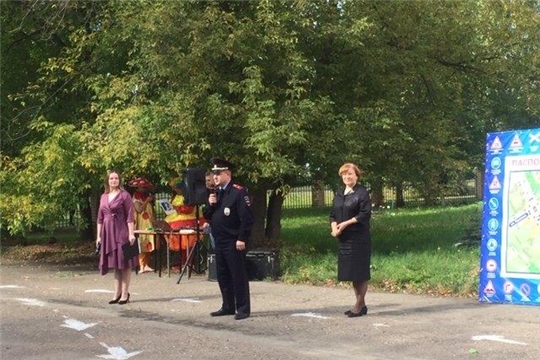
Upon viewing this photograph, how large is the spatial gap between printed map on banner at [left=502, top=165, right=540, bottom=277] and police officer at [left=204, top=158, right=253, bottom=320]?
3277 millimetres

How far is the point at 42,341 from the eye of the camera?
833cm

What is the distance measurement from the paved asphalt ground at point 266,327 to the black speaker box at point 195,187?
4.53 ft

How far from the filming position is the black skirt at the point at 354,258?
9.20 metres

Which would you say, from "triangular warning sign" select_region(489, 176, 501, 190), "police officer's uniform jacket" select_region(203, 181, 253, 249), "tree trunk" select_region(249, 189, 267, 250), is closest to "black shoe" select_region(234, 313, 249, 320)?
"police officer's uniform jacket" select_region(203, 181, 253, 249)

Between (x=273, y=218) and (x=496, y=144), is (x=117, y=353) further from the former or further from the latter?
(x=273, y=218)

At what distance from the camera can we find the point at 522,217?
384 inches

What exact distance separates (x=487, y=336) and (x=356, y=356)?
1606 millimetres

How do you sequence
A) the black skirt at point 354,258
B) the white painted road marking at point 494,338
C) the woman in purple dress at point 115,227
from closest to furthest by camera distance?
the white painted road marking at point 494,338 → the black skirt at point 354,258 → the woman in purple dress at point 115,227

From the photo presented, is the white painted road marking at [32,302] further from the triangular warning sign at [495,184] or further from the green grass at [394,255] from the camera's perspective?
the triangular warning sign at [495,184]

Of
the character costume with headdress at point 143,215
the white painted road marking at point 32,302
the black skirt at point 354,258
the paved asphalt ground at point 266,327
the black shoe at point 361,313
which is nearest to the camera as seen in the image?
the paved asphalt ground at point 266,327

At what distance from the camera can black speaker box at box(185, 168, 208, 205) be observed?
39.2 feet

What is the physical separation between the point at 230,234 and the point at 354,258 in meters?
1.50

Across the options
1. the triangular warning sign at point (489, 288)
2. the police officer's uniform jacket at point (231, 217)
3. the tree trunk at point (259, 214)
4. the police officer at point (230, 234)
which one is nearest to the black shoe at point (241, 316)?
the police officer at point (230, 234)

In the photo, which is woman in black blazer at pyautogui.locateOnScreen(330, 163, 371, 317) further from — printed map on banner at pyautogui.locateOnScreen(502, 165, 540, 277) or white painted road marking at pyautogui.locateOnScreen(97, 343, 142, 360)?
white painted road marking at pyautogui.locateOnScreen(97, 343, 142, 360)
